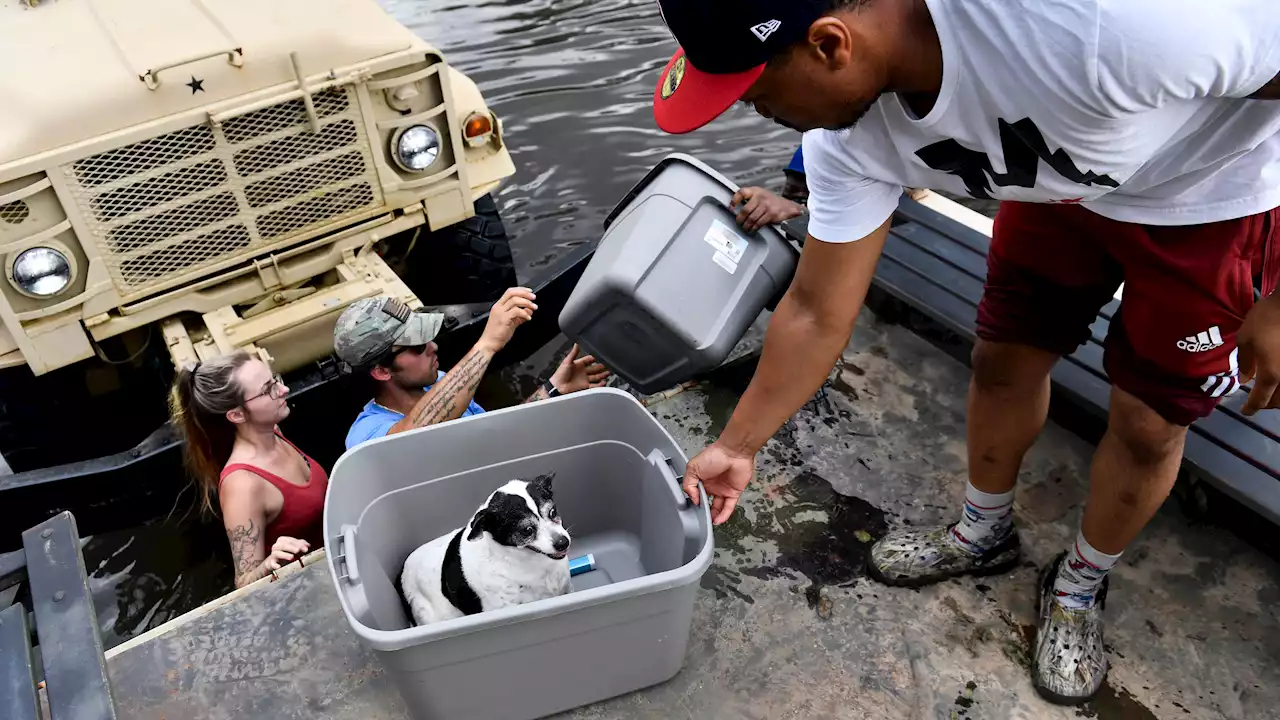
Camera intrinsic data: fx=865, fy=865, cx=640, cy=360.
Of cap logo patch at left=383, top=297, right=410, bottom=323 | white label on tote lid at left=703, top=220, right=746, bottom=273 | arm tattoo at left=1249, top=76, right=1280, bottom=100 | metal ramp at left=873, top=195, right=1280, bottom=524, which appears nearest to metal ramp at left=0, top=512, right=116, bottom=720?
cap logo patch at left=383, top=297, right=410, bottom=323

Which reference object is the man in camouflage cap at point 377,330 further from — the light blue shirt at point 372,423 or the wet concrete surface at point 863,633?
the wet concrete surface at point 863,633

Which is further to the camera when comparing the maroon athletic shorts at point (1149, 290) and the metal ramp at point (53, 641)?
the maroon athletic shorts at point (1149, 290)

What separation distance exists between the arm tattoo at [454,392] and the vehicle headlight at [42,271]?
1168 millimetres

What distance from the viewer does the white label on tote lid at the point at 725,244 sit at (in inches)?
89.6

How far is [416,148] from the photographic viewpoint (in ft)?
10.2

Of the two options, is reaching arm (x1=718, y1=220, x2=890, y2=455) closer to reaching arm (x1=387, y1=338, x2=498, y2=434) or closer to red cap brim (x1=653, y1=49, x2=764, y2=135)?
red cap brim (x1=653, y1=49, x2=764, y2=135)

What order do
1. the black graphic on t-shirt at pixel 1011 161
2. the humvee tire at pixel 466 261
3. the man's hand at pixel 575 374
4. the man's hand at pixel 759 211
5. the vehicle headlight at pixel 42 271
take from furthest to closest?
the humvee tire at pixel 466 261
the man's hand at pixel 575 374
the vehicle headlight at pixel 42 271
the man's hand at pixel 759 211
the black graphic on t-shirt at pixel 1011 161

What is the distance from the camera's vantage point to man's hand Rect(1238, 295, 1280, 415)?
1.40 metres

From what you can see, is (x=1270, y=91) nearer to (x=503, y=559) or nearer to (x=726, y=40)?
(x=726, y=40)

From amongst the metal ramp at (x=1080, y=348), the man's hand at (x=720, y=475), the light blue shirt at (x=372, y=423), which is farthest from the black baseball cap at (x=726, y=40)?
the metal ramp at (x=1080, y=348)

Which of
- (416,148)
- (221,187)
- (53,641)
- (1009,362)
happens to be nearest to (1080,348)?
(1009,362)

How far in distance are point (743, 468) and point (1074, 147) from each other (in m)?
0.86

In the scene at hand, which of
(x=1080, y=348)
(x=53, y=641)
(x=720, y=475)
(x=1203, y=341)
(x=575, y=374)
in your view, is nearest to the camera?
(x=53, y=641)

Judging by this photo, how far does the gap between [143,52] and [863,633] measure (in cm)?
275
